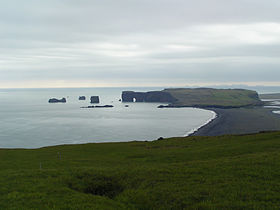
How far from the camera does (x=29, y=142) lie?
321ft

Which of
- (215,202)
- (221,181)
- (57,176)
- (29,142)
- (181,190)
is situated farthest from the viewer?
(29,142)

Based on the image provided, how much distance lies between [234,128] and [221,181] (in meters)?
106

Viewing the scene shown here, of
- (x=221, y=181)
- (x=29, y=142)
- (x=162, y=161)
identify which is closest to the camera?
(x=221, y=181)

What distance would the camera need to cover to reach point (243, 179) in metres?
18.6

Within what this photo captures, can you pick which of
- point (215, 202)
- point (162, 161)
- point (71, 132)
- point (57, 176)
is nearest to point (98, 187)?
point (57, 176)

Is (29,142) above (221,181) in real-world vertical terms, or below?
below

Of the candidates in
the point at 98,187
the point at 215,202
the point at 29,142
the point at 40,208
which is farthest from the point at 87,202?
the point at 29,142

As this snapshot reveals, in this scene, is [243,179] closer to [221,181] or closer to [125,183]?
[221,181]

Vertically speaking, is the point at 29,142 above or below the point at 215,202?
below

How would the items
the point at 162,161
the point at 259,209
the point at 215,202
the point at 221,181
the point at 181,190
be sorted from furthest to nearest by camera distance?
the point at 162,161, the point at 221,181, the point at 181,190, the point at 215,202, the point at 259,209

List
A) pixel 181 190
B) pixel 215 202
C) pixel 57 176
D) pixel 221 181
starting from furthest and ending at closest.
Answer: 1. pixel 57 176
2. pixel 221 181
3. pixel 181 190
4. pixel 215 202

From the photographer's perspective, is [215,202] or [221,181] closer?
[215,202]

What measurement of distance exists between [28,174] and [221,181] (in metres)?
15.7

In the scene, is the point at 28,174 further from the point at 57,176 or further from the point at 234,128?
the point at 234,128
